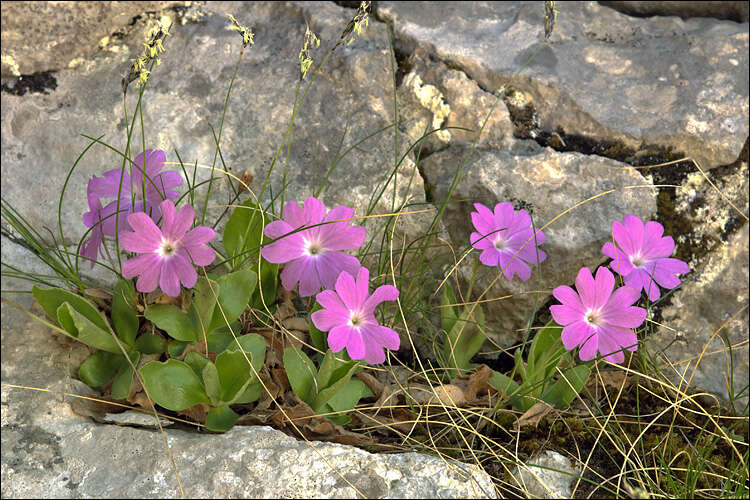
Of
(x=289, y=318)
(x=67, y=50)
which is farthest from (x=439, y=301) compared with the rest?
(x=67, y=50)

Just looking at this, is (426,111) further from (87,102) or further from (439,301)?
(87,102)

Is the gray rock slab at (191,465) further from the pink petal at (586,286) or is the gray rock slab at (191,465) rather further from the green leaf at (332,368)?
the pink petal at (586,286)

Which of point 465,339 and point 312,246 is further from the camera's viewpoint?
point 465,339

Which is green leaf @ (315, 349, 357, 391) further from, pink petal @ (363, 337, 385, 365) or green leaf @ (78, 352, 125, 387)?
green leaf @ (78, 352, 125, 387)

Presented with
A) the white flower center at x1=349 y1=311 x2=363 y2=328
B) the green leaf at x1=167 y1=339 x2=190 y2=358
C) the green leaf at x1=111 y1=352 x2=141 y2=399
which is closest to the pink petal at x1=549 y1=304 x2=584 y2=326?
the white flower center at x1=349 y1=311 x2=363 y2=328

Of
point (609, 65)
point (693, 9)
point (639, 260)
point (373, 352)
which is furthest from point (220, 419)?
point (693, 9)

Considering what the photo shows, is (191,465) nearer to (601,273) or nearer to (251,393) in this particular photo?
(251,393)
